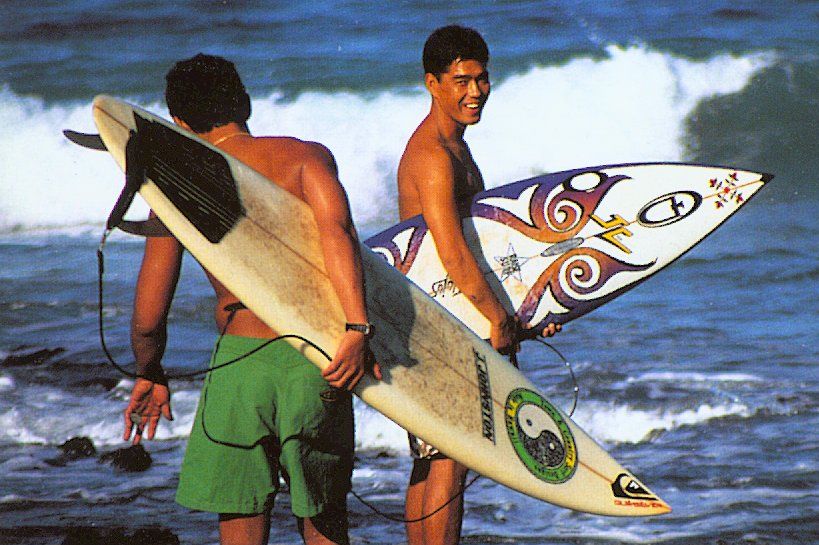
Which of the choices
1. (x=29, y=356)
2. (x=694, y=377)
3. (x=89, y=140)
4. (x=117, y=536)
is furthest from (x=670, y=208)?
(x=29, y=356)

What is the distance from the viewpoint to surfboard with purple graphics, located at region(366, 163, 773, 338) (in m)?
3.33

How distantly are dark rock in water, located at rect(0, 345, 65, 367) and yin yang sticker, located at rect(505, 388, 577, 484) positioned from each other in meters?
4.57

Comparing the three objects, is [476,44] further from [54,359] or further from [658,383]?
[54,359]

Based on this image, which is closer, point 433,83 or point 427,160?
point 427,160

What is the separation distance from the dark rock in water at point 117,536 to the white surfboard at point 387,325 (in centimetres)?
145

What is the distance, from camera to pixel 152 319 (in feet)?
8.44

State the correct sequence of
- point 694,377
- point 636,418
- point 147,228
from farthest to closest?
point 694,377 < point 636,418 < point 147,228

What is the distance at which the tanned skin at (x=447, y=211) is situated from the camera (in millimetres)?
3025

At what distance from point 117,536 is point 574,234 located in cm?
185

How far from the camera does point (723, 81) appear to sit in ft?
34.4

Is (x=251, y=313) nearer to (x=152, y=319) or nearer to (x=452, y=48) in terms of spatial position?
(x=152, y=319)

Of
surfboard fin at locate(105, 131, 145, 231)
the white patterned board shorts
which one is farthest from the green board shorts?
the white patterned board shorts

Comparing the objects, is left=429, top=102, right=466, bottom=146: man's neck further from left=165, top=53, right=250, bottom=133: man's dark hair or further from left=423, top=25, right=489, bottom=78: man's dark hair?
left=165, top=53, right=250, bottom=133: man's dark hair

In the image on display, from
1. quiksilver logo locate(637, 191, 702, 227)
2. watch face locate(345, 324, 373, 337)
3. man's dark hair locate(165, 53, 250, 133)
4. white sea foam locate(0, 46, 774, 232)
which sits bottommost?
white sea foam locate(0, 46, 774, 232)
